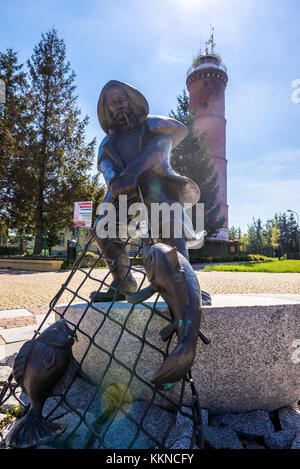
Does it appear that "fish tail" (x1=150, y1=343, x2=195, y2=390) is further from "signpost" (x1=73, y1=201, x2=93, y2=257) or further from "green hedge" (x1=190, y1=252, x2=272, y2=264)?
"green hedge" (x1=190, y1=252, x2=272, y2=264)

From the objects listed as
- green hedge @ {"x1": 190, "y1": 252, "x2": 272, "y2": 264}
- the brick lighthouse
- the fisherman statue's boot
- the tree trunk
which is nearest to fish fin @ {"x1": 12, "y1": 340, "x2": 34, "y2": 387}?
the fisherman statue's boot

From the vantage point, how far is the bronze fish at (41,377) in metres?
1.03

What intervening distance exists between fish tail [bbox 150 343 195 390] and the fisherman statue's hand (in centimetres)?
108

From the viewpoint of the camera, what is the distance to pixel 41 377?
1.06 metres

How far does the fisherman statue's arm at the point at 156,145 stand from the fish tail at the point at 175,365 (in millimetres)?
1139

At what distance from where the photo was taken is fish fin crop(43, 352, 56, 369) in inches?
41.9

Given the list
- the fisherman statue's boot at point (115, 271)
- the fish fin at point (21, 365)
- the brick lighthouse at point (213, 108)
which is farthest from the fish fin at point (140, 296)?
the brick lighthouse at point (213, 108)

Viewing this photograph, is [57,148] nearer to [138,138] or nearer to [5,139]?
[5,139]

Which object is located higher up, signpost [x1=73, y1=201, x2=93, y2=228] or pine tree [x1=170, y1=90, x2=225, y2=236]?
pine tree [x1=170, y1=90, x2=225, y2=236]

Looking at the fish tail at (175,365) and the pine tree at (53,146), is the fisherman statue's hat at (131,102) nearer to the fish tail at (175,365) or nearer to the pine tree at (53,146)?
the fish tail at (175,365)

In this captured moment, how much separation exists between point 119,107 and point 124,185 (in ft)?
2.14

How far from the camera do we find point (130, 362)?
64.1 inches

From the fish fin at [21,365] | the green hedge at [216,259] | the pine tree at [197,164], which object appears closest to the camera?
the fish fin at [21,365]

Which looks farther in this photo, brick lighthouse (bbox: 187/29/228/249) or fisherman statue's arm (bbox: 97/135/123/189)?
brick lighthouse (bbox: 187/29/228/249)
